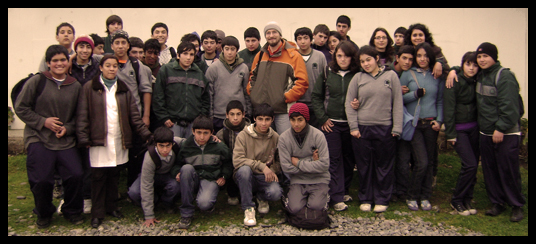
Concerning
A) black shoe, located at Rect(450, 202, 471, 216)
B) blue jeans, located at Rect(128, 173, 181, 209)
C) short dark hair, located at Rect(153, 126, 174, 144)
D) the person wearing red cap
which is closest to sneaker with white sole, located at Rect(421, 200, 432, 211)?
black shoe, located at Rect(450, 202, 471, 216)

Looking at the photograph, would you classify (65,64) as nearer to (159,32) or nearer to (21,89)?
(21,89)

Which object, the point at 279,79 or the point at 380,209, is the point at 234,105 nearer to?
the point at 279,79

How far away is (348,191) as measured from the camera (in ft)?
17.0

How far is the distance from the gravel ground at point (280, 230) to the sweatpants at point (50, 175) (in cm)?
23

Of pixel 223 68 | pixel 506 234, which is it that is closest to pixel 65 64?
pixel 223 68

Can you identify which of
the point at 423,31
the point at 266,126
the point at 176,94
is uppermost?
the point at 423,31

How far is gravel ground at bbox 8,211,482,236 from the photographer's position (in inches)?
159

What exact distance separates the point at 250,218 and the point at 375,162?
1527 millimetres

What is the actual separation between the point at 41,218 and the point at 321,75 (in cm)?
329

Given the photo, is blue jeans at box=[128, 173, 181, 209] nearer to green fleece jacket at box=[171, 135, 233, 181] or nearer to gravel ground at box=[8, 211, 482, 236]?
green fleece jacket at box=[171, 135, 233, 181]

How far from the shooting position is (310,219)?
13.5ft

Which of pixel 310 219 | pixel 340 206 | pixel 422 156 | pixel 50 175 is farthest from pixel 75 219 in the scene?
pixel 422 156

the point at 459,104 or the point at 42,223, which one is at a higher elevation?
the point at 459,104

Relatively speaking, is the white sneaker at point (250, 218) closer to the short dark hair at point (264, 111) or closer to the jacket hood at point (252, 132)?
the jacket hood at point (252, 132)
